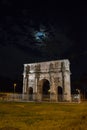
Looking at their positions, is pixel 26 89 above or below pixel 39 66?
below

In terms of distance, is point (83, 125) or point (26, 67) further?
point (26, 67)

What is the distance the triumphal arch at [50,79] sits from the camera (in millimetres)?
46844

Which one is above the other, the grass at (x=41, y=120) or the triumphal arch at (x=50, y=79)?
the triumphal arch at (x=50, y=79)

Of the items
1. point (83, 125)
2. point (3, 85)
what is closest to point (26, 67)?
point (3, 85)

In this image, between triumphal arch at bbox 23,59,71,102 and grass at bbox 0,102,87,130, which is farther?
triumphal arch at bbox 23,59,71,102

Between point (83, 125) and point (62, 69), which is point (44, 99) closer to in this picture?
point (62, 69)

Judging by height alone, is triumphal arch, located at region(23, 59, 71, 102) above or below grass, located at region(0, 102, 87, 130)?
above

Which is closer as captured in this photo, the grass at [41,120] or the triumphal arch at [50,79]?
the grass at [41,120]

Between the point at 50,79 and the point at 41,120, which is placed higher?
the point at 50,79

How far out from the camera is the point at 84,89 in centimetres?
9088

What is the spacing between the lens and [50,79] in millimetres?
49656

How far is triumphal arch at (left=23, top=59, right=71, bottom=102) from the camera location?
46844 mm

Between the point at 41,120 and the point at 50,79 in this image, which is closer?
the point at 41,120

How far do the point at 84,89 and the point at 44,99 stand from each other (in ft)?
157
